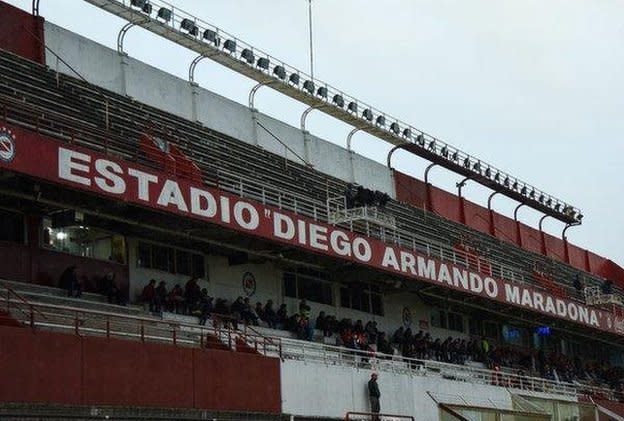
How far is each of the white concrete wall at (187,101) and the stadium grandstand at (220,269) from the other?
79mm

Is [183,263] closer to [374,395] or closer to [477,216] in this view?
[374,395]

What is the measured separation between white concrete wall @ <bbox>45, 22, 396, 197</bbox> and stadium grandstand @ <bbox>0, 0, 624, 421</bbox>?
3.1 inches

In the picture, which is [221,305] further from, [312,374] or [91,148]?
[91,148]

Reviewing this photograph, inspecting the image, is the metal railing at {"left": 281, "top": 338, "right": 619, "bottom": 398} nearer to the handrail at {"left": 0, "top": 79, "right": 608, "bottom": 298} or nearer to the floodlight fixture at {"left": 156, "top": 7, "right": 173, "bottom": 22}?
the handrail at {"left": 0, "top": 79, "right": 608, "bottom": 298}

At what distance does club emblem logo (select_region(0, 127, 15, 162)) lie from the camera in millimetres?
21203

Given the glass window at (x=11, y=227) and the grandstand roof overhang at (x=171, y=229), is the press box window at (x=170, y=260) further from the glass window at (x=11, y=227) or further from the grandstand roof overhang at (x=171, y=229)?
the glass window at (x=11, y=227)

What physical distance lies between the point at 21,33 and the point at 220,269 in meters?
9.08

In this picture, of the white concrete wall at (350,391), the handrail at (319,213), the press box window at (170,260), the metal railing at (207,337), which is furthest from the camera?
the press box window at (170,260)

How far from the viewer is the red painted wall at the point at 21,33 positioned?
30281mm

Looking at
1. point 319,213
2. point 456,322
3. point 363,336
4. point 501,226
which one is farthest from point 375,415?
point 501,226

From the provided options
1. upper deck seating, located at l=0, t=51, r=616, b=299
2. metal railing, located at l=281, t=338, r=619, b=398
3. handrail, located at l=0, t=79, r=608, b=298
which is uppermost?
upper deck seating, located at l=0, t=51, r=616, b=299

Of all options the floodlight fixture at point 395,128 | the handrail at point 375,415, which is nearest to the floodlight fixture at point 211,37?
the floodlight fixture at point 395,128

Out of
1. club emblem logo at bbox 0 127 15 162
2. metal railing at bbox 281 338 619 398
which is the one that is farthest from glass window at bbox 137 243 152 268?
club emblem logo at bbox 0 127 15 162

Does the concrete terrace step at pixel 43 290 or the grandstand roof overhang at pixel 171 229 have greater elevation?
the grandstand roof overhang at pixel 171 229
